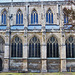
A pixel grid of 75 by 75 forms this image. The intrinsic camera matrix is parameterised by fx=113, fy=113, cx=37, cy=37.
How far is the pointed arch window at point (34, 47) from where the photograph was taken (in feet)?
59.4

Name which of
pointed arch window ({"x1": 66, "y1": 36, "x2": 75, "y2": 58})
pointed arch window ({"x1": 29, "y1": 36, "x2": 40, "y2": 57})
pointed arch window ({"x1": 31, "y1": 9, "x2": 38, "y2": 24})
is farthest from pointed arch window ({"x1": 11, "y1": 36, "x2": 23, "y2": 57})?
pointed arch window ({"x1": 66, "y1": 36, "x2": 75, "y2": 58})

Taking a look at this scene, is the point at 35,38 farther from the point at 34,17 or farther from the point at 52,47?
the point at 34,17

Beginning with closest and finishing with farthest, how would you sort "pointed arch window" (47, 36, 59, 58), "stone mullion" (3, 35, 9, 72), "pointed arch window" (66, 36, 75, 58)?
1. "stone mullion" (3, 35, 9, 72)
2. "pointed arch window" (66, 36, 75, 58)
3. "pointed arch window" (47, 36, 59, 58)

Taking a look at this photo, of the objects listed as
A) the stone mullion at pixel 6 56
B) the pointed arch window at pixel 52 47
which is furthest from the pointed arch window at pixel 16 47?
the pointed arch window at pixel 52 47

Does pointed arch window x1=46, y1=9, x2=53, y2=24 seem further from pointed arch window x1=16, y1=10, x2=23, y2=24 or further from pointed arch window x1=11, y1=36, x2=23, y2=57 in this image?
pointed arch window x1=11, y1=36, x2=23, y2=57

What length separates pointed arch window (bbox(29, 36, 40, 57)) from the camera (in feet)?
59.4

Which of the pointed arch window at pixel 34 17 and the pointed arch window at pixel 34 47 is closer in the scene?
the pointed arch window at pixel 34 47

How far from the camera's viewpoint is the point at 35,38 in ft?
59.8

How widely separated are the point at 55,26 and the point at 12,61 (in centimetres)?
886

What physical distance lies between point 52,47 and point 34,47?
9.44 ft

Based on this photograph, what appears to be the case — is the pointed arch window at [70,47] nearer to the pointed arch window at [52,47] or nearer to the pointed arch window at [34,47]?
the pointed arch window at [52,47]

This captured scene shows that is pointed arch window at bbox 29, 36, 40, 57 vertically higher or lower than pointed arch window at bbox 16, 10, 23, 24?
lower

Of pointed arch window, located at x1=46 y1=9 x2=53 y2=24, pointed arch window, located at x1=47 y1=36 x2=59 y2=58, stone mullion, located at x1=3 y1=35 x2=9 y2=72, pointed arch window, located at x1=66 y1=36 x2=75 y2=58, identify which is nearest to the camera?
stone mullion, located at x1=3 y1=35 x2=9 y2=72

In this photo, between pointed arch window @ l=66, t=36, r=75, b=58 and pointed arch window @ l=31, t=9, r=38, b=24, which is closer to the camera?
pointed arch window @ l=66, t=36, r=75, b=58
